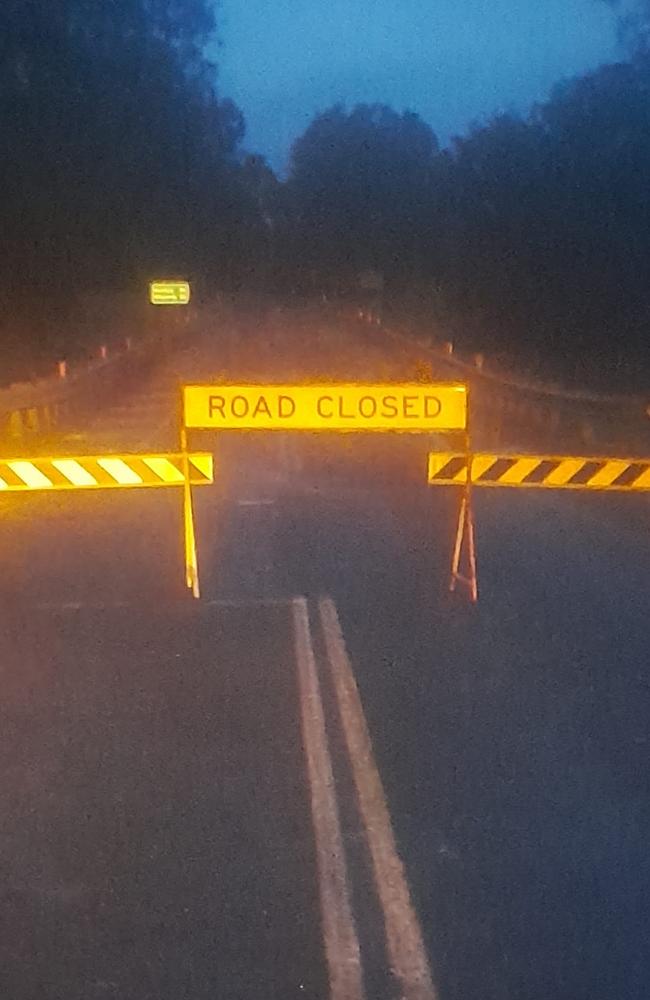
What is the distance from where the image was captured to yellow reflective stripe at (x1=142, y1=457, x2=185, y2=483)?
1318cm

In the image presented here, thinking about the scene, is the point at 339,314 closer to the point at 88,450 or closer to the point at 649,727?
the point at 88,450

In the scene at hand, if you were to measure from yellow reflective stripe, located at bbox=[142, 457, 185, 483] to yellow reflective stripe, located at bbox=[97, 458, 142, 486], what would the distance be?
18 centimetres

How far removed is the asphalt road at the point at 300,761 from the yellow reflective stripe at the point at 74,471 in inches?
38.4

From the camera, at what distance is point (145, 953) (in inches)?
230

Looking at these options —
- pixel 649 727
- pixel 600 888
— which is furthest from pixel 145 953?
pixel 649 727

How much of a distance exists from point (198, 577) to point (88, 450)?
10841 mm

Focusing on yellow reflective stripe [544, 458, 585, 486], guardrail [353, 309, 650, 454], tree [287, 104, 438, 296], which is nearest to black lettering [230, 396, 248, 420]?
yellow reflective stripe [544, 458, 585, 486]

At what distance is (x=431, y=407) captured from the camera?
1295 centimetres

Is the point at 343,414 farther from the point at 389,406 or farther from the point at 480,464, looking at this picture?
the point at 480,464

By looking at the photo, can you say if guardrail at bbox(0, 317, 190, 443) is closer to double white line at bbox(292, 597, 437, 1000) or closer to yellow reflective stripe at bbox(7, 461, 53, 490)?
yellow reflective stripe at bbox(7, 461, 53, 490)

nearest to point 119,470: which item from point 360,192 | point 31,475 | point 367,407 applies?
point 31,475

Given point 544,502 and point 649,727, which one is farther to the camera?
point 544,502

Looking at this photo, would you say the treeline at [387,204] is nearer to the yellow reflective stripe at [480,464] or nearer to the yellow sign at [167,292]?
the yellow sign at [167,292]

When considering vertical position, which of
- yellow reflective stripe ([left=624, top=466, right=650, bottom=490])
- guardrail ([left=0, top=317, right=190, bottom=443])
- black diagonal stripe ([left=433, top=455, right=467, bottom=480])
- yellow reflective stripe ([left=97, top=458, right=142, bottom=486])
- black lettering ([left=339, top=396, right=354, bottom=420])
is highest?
black lettering ([left=339, top=396, right=354, bottom=420])
